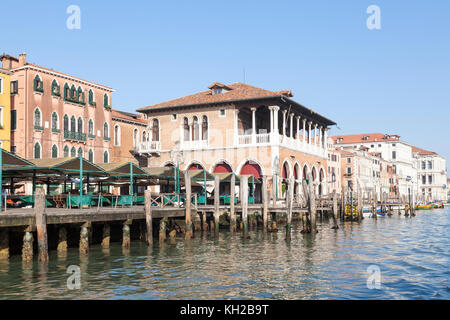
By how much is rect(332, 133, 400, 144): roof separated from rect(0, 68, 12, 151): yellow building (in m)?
76.2

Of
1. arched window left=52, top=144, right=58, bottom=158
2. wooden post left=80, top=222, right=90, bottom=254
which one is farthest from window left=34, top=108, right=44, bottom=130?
wooden post left=80, top=222, right=90, bottom=254

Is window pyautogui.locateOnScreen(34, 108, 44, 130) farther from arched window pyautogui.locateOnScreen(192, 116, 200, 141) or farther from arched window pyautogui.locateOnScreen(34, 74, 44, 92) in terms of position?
arched window pyautogui.locateOnScreen(192, 116, 200, 141)

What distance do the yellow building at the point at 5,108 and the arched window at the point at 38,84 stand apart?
184 cm

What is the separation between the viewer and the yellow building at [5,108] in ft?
109

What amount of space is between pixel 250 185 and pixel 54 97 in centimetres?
1482

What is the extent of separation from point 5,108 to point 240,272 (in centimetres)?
2411

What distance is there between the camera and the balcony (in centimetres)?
3756

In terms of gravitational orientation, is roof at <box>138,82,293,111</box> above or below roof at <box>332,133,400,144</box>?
below

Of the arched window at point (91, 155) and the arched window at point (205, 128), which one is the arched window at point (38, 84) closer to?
the arched window at point (91, 155)

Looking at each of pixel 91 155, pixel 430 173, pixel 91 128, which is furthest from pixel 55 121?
pixel 430 173

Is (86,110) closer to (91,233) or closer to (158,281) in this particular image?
(91,233)

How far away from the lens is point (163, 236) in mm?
21859

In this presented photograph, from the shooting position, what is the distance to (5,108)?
33.6 metres

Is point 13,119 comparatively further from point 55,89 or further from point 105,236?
point 105,236
